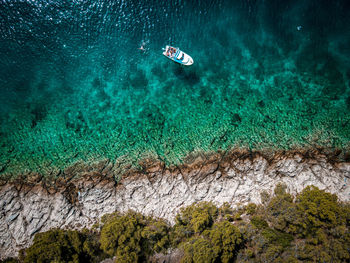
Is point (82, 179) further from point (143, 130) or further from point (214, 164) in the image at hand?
point (214, 164)

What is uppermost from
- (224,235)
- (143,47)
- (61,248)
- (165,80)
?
(143,47)

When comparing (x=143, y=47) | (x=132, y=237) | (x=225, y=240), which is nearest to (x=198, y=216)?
(x=225, y=240)

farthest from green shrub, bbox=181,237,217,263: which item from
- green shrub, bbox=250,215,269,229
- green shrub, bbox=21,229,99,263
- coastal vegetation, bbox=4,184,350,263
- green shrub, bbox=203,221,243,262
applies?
green shrub, bbox=21,229,99,263

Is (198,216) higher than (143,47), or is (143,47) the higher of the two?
(143,47)

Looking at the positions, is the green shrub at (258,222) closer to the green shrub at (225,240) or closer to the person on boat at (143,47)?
the green shrub at (225,240)

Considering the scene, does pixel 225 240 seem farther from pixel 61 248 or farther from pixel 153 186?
pixel 61 248

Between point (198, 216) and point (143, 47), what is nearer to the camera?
point (198, 216)

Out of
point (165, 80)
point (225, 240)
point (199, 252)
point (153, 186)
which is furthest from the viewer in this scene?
point (165, 80)

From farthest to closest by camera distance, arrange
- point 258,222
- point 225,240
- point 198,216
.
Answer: point 258,222 → point 198,216 → point 225,240
